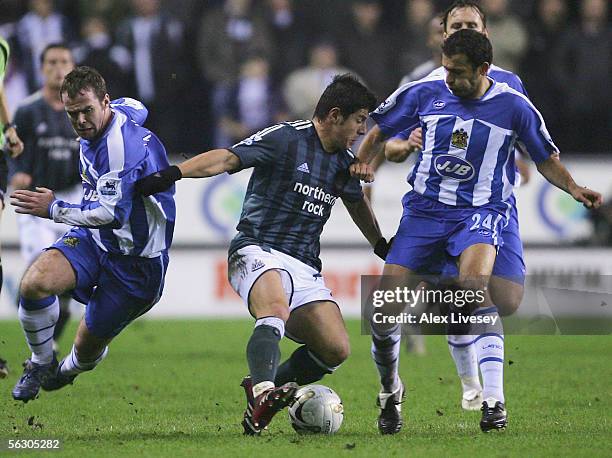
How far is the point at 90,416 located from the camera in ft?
26.0

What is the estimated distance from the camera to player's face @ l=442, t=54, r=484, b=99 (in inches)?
287

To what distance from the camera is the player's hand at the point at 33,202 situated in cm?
714

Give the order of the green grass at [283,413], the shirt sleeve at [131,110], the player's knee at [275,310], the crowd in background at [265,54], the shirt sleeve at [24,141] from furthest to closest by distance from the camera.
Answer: the crowd in background at [265,54] < the shirt sleeve at [24,141] < the shirt sleeve at [131,110] < the player's knee at [275,310] < the green grass at [283,413]

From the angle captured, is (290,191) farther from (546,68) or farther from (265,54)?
(546,68)

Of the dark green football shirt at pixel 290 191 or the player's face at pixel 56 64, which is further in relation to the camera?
the player's face at pixel 56 64

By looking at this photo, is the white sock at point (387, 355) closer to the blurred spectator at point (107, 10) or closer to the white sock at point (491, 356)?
the white sock at point (491, 356)

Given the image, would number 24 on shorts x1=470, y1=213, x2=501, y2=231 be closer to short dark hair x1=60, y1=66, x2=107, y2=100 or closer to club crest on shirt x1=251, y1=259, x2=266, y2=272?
club crest on shirt x1=251, y1=259, x2=266, y2=272

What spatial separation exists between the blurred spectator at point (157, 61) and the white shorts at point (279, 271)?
836 centimetres

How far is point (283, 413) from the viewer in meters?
8.22

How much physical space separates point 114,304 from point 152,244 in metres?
0.45

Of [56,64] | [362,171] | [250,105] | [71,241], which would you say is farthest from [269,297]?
[250,105]

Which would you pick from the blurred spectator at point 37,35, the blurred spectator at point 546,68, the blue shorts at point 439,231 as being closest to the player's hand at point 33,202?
the blue shorts at point 439,231

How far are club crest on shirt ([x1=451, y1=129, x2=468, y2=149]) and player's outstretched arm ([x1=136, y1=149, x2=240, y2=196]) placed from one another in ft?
4.46

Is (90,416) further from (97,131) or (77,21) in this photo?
(77,21)
